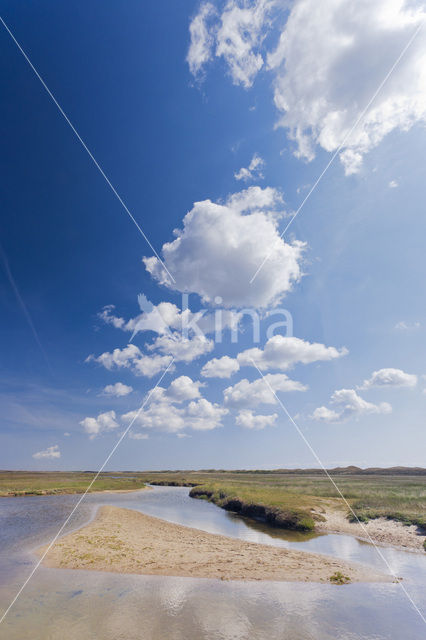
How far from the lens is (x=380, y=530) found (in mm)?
26984

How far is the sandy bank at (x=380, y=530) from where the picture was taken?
24.0 metres

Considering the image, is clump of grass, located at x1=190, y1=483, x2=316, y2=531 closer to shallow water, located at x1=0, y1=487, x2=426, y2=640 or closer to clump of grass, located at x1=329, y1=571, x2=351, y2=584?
shallow water, located at x1=0, y1=487, x2=426, y2=640

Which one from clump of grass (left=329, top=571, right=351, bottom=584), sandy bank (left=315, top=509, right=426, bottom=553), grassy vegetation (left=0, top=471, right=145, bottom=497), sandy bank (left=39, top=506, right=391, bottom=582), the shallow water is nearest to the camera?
the shallow water

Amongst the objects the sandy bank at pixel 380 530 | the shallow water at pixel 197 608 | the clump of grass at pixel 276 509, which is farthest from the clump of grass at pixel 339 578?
the clump of grass at pixel 276 509

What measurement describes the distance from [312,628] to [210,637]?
142 inches

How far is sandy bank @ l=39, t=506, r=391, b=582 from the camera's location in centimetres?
1711

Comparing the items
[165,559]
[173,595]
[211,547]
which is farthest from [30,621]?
[211,547]

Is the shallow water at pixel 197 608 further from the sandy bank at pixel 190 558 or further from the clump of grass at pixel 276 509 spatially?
the clump of grass at pixel 276 509

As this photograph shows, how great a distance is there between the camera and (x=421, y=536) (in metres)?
24.6

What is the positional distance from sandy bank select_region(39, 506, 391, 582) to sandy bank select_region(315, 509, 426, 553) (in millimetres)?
7569

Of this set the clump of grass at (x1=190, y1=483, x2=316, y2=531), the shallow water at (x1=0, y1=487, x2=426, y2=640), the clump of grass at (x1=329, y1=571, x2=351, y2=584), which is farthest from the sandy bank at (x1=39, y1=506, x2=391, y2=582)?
the clump of grass at (x1=190, y1=483, x2=316, y2=531)

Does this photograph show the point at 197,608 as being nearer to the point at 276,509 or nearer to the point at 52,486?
the point at 276,509

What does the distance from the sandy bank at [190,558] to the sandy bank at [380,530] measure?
757cm

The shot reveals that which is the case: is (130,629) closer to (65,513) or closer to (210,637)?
(210,637)
